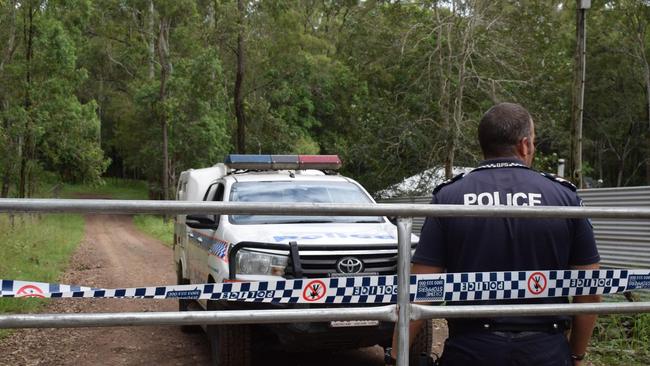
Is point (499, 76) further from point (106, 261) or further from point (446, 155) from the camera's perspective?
point (106, 261)

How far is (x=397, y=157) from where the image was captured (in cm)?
1984

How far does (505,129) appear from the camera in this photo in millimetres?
2879

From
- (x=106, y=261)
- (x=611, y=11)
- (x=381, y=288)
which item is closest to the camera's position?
(x=381, y=288)

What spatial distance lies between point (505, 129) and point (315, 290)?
4.21 ft

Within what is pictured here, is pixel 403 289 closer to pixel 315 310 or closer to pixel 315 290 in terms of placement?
pixel 315 310

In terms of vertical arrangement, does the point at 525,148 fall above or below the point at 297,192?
above

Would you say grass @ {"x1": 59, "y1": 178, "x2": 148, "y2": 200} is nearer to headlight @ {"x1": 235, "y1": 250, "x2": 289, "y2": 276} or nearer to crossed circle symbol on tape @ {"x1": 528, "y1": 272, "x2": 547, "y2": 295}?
headlight @ {"x1": 235, "y1": 250, "x2": 289, "y2": 276}

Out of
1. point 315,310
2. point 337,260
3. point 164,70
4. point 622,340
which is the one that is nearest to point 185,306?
point 337,260

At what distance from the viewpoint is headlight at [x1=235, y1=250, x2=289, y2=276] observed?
5.53 metres

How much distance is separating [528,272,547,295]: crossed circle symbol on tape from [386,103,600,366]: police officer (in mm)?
68

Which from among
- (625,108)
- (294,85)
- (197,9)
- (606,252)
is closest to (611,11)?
(625,108)

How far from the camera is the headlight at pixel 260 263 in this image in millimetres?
5531

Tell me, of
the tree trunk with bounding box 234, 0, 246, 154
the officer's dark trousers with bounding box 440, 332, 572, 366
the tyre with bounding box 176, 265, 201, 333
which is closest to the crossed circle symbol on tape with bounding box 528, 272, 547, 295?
the officer's dark trousers with bounding box 440, 332, 572, 366

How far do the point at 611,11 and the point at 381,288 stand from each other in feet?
119
